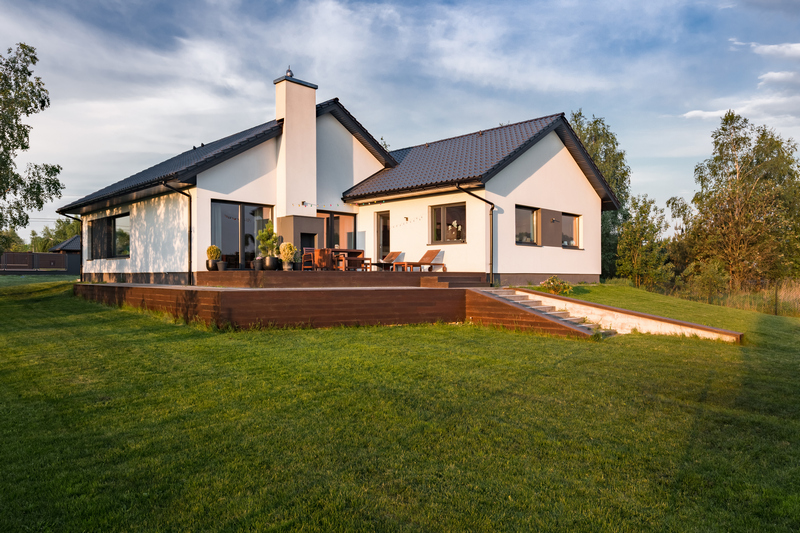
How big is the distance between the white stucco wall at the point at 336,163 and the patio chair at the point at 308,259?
2.63 meters

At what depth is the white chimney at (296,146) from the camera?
14.2 m

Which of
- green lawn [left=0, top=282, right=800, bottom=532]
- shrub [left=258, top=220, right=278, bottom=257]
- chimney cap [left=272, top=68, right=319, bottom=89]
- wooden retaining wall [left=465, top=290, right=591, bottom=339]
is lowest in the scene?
green lawn [left=0, top=282, right=800, bottom=532]

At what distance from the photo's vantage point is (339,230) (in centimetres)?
1681

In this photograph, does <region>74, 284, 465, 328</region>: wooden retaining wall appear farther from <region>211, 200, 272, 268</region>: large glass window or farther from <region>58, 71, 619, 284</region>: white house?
<region>58, 71, 619, 284</region>: white house

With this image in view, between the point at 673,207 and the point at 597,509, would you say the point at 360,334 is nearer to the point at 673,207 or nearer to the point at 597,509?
the point at 597,509

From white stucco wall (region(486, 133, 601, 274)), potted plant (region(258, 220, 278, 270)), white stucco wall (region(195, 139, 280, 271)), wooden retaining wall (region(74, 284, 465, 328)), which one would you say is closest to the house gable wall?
white stucco wall (region(195, 139, 280, 271))

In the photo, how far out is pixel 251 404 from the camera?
14.5 feet

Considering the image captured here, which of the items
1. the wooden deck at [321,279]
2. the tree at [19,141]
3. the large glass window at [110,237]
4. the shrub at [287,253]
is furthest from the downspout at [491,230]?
the large glass window at [110,237]

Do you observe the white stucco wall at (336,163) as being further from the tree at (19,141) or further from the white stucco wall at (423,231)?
the tree at (19,141)

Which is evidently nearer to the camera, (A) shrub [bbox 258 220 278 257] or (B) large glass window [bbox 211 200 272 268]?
(A) shrub [bbox 258 220 278 257]

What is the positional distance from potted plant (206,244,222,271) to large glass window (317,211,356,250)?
3944 mm

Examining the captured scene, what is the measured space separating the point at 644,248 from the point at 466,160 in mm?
9463

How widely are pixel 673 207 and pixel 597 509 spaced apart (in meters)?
36.0

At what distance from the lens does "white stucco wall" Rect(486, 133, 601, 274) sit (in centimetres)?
1459
